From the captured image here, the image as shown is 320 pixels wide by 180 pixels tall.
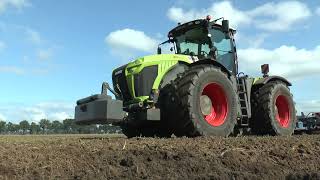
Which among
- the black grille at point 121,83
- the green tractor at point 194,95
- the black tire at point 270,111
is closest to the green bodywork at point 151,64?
the green tractor at point 194,95

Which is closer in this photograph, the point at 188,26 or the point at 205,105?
the point at 205,105

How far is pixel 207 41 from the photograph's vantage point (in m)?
11.1

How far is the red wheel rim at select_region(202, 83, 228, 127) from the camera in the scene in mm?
9805

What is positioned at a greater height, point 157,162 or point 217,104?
point 217,104

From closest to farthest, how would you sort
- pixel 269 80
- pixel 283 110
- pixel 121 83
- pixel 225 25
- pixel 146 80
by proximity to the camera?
pixel 146 80 → pixel 121 83 → pixel 225 25 → pixel 269 80 → pixel 283 110

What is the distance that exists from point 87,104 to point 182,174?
3.63 meters

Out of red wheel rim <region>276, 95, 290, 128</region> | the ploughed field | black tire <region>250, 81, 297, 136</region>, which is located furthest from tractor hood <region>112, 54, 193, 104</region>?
red wheel rim <region>276, 95, 290, 128</region>

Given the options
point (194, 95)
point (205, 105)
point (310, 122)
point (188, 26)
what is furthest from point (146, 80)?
point (310, 122)

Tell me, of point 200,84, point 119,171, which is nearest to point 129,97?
point 200,84

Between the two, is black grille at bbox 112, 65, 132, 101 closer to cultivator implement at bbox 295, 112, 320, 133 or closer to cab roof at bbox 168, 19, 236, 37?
cab roof at bbox 168, 19, 236, 37

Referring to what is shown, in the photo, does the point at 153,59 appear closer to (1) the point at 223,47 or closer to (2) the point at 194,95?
(2) the point at 194,95

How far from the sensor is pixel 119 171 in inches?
222

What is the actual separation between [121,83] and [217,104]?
2121mm

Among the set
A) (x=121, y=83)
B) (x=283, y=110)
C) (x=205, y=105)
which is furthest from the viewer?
(x=283, y=110)
